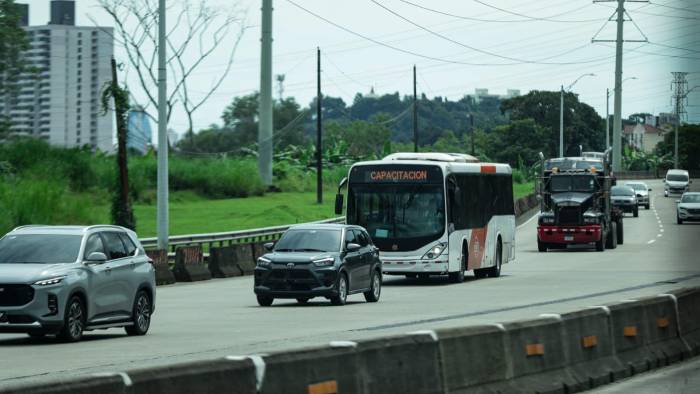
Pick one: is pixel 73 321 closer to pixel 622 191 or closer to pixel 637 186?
pixel 622 191

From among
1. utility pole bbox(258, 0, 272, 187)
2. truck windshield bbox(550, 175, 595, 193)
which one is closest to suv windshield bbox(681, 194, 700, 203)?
truck windshield bbox(550, 175, 595, 193)

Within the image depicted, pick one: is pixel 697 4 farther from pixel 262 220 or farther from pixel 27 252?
pixel 262 220

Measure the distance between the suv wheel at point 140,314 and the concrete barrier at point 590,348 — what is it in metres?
8.05

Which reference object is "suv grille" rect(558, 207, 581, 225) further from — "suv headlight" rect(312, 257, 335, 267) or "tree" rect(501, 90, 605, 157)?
"tree" rect(501, 90, 605, 157)

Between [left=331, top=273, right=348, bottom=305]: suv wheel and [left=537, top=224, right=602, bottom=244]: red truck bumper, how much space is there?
25520 mm

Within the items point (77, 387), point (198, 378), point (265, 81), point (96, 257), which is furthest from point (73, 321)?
point (265, 81)

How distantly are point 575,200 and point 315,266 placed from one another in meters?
25.8

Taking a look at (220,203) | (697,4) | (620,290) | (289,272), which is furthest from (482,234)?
(220,203)

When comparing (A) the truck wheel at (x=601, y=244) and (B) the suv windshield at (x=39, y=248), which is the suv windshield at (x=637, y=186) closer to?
(A) the truck wheel at (x=601, y=244)

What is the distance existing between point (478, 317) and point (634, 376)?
26.6 feet

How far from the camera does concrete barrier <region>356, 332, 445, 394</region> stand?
10164 mm

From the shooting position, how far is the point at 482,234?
3794 centimetres

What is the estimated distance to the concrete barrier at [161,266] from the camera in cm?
3675

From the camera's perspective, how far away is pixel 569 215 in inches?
2037
